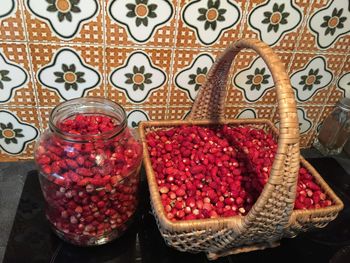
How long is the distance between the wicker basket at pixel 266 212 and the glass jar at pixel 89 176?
0.06m

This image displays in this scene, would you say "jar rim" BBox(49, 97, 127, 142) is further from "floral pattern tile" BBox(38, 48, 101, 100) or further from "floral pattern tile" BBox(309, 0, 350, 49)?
"floral pattern tile" BBox(309, 0, 350, 49)


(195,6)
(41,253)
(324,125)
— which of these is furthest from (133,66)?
(324,125)

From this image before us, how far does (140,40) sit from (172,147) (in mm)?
244

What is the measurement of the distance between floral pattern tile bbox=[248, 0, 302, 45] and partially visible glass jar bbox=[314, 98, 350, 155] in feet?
0.97

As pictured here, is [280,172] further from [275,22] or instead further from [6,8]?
[6,8]

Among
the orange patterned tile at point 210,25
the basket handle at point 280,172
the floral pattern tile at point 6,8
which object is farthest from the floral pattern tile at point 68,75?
the basket handle at point 280,172

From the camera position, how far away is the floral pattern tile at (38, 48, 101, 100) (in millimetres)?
639

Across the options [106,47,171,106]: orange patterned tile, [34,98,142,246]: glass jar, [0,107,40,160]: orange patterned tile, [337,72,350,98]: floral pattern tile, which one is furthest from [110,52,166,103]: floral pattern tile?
[337,72,350,98]: floral pattern tile

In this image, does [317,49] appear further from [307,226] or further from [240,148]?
[307,226]

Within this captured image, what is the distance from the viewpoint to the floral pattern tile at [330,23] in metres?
0.67

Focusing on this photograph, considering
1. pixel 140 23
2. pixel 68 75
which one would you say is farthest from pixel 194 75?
pixel 68 75

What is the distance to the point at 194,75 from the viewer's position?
2.36ft

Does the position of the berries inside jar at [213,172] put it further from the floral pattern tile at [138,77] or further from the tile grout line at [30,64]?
the tile grout line at [30,64]

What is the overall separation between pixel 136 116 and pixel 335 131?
1.93ft
